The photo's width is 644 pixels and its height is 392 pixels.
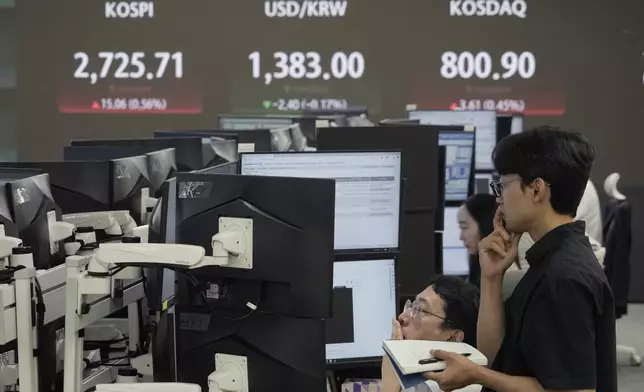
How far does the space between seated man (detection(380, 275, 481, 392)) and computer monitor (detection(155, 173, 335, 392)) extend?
26 cm

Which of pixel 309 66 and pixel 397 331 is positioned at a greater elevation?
pixel 309 66

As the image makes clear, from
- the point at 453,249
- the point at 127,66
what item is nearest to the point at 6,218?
the point at 453,249

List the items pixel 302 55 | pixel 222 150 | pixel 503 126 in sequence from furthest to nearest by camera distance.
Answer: pixel 302 55
pixel 503 126
pixel 222 150

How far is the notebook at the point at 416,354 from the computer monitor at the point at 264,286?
0.28 m

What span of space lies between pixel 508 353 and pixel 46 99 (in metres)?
6.93

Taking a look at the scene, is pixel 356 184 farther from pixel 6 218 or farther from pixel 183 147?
pixel 183 147

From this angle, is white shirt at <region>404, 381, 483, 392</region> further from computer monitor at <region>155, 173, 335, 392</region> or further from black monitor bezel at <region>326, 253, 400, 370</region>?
black monitor bezel at <region>326, 253, 400, 370</region>

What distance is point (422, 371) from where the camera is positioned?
1.80 metres

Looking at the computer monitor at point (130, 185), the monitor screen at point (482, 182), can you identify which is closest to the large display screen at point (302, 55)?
the monitor screen at point (482, 182)

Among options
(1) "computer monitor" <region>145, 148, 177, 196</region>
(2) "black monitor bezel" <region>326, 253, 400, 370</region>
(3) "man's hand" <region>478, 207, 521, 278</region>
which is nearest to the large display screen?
(1) "computer monitor" <region>145, 148, 177, 196</region>

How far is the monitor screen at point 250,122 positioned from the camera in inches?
252

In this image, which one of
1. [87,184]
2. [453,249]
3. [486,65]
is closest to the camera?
[87,184]

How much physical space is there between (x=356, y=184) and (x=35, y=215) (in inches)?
38.3

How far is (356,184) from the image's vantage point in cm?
293
